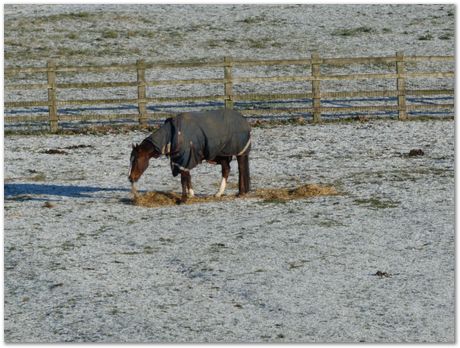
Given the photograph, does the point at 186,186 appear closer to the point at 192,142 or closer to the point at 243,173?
the point at 243,173

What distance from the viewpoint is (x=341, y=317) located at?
1170 cm

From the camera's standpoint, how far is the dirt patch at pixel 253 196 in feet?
57.0

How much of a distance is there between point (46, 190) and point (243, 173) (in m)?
3.35

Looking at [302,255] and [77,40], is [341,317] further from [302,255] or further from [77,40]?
[77,40]

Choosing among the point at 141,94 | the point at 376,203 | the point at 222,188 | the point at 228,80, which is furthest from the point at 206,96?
the point at 376,203

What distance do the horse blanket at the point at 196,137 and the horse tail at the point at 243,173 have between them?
421mm

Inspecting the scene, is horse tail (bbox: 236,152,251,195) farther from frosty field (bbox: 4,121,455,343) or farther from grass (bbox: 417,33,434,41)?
grass (bbox: 417,33,434,41)

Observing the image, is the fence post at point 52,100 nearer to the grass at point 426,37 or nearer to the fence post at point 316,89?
the fence post at point 316,89

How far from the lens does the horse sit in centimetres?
1656

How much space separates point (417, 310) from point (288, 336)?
5.06ft

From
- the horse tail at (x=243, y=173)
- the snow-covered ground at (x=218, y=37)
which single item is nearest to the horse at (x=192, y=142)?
the horse tail at (x=243, y=173)

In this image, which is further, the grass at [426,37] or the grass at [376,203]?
the grass at [426,37]

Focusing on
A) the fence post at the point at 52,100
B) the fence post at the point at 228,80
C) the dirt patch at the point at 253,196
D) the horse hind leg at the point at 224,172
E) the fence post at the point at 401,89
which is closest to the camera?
the dirt patch at the point at 253,196

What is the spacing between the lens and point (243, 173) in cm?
1753
